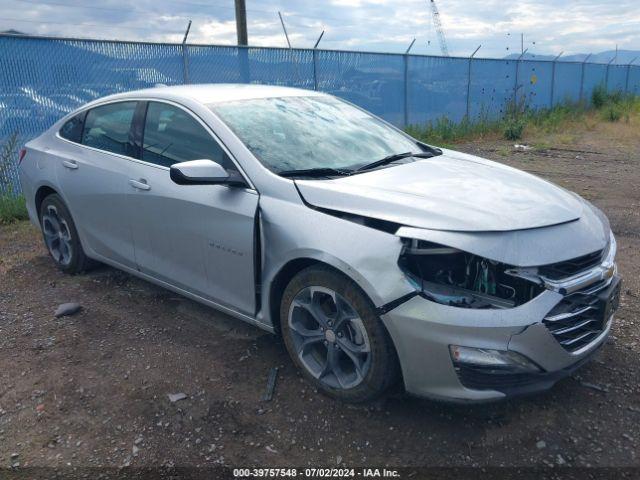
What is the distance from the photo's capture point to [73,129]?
15.6 feet

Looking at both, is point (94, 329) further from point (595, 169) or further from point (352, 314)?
point (595, 169)

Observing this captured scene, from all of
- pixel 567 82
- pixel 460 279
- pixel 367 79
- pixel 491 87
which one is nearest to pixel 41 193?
pixel 460 279

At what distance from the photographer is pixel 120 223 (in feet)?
13.5

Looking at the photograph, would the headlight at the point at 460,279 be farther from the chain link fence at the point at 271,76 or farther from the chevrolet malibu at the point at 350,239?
the chain link fence at the point at 271,76

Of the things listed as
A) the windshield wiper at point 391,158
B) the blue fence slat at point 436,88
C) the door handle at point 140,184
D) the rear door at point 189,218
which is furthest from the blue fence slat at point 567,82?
the door handle at point 140,184

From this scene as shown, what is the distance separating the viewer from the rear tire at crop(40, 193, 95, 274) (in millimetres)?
4754

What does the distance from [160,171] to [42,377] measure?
1.47 m

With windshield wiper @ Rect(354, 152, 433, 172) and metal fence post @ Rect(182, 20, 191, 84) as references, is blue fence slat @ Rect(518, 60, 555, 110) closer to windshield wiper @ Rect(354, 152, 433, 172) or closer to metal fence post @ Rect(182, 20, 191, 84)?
metal fence post @ Rect(182, 20, 191, 84)

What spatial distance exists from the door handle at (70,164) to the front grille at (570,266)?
141 inches

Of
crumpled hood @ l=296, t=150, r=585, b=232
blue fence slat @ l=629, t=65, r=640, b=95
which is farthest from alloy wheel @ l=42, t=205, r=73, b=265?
blue fence slat @ l=629, t=65, r=640, b=95

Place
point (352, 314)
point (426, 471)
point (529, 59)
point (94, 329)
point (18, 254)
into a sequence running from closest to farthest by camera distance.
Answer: point (426, 471) → point (352, 314) → point (94, 329) → point (18, 254) → point (529, 59)

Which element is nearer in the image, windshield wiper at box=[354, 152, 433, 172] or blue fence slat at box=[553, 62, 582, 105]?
windshield wiper at box=[354, 152, 433, 172]

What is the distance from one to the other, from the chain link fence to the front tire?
19.7 ft

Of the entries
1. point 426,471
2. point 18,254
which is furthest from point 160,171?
point 18,254
